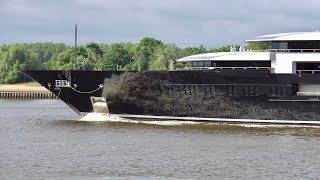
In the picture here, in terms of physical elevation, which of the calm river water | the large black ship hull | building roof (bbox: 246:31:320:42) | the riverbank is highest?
building roof (bbox: 246:31:320:42)

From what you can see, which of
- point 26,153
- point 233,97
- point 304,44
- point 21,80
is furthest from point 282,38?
point 21,80

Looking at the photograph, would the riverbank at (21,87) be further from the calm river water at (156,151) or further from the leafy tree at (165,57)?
the calm river water at (156,151)

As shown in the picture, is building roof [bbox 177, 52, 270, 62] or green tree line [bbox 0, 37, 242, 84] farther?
green tree line [bbox 0, 37, 242, 84]

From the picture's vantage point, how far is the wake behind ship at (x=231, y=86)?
40844 millimetres

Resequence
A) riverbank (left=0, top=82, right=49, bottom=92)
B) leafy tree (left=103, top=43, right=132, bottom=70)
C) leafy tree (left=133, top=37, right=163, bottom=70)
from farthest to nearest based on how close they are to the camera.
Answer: leafy tree (left=103, top=43, right=132, bottom=70)
leafy tree (left=133, top=37, right=163, bottom=70)
riverbank (left=0, top=82, right=49, bottom=92)

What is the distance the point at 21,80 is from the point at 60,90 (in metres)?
77.3

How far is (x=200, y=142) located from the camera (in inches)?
1345

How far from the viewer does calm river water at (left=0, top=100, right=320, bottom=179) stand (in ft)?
86.3

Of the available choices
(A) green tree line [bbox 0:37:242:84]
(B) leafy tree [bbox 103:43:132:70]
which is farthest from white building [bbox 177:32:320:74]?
(B) leafy tree [bbox 103:43:132:70]

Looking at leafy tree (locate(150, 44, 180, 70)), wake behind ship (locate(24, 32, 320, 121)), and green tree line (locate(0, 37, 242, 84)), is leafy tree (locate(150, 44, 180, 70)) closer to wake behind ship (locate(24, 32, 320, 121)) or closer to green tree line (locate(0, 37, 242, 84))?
green tree line (locate(0, 37, 242, 84))

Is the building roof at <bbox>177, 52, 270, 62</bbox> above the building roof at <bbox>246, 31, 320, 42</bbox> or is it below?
below

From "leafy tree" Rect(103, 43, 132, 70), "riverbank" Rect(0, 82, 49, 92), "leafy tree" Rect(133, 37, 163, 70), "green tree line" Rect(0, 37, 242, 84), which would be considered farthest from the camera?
"leafy tree" Rect(103, 43, 132, 70)

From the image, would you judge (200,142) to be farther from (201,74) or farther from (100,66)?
(100,66)

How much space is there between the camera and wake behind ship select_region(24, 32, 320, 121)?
40844mm
